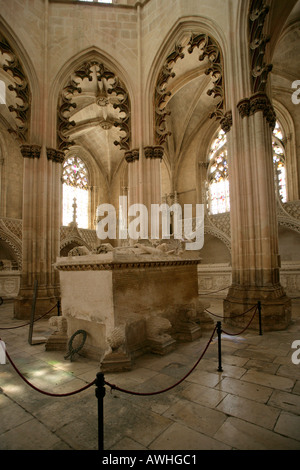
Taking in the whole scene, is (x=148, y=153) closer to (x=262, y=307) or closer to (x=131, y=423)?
(x=262, y=307)

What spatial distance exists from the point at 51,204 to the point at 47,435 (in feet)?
21.4

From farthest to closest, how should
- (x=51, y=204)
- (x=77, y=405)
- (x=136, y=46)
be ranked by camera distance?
1. (x=136, y=46)
2. (x=51, y=204)
3. (x=77, y=405)

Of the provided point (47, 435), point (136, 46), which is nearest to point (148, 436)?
point (47, 435)

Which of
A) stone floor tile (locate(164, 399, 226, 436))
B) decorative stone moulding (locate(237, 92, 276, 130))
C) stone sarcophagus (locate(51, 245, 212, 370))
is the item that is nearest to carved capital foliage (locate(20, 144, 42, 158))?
stone sarcophagus (locate(51, 245, 212, 370))

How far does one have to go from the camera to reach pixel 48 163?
7699 mm

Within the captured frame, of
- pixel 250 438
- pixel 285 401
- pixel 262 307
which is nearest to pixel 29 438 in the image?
pixel 250 438

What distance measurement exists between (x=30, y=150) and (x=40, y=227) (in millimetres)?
2288

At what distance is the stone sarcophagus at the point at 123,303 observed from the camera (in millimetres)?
3273

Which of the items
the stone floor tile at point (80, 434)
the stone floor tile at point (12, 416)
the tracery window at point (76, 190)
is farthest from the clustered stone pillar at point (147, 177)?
the tracery window at point (76, 190)

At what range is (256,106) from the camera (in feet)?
18.6

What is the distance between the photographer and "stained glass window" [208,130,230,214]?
14633 millimetres

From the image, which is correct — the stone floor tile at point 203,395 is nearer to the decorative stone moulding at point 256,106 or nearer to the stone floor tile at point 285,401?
the stone floor tile at point 285,401

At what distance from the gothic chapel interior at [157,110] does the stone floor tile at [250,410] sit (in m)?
3.10

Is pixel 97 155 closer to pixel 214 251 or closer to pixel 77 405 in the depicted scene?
pixel 214 251
